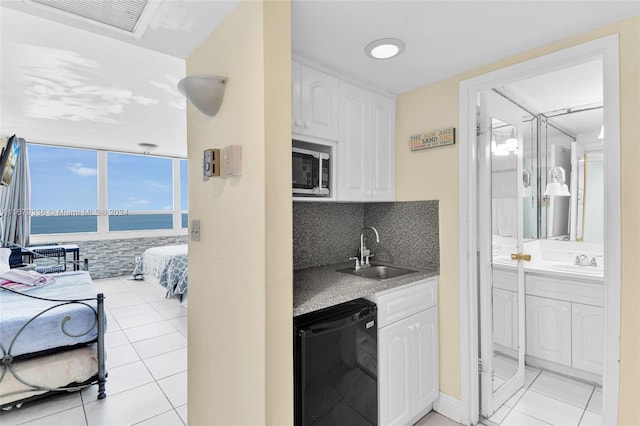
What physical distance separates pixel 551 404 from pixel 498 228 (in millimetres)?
1310

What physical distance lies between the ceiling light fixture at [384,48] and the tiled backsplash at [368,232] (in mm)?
1026

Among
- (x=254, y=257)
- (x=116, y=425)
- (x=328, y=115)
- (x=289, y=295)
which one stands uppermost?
(x=328, y=115)

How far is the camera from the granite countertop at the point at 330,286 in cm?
151

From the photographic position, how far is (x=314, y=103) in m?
1.87

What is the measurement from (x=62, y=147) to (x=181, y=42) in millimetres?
5484

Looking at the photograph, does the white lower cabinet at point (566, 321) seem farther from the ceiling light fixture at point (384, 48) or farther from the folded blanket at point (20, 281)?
the folded blanket at point (20, 281)

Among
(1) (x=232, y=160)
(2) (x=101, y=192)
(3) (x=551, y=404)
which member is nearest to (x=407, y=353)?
(3) (x=551, y=404)

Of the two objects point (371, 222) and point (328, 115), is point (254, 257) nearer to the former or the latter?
point (328, 115)

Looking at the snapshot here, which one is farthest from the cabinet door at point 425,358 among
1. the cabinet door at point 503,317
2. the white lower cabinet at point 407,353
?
the cabinet door at point 503,317

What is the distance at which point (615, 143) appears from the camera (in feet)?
4.92

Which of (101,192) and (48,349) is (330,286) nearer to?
(48,349)

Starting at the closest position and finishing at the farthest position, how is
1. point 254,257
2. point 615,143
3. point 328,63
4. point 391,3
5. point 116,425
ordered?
point 254,257 < point 391,3 < point 615,143 < point 328,63 < point 116,425

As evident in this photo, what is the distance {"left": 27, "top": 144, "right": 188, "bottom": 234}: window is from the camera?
5582 millimetres

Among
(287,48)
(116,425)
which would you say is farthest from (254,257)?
(116,425)
